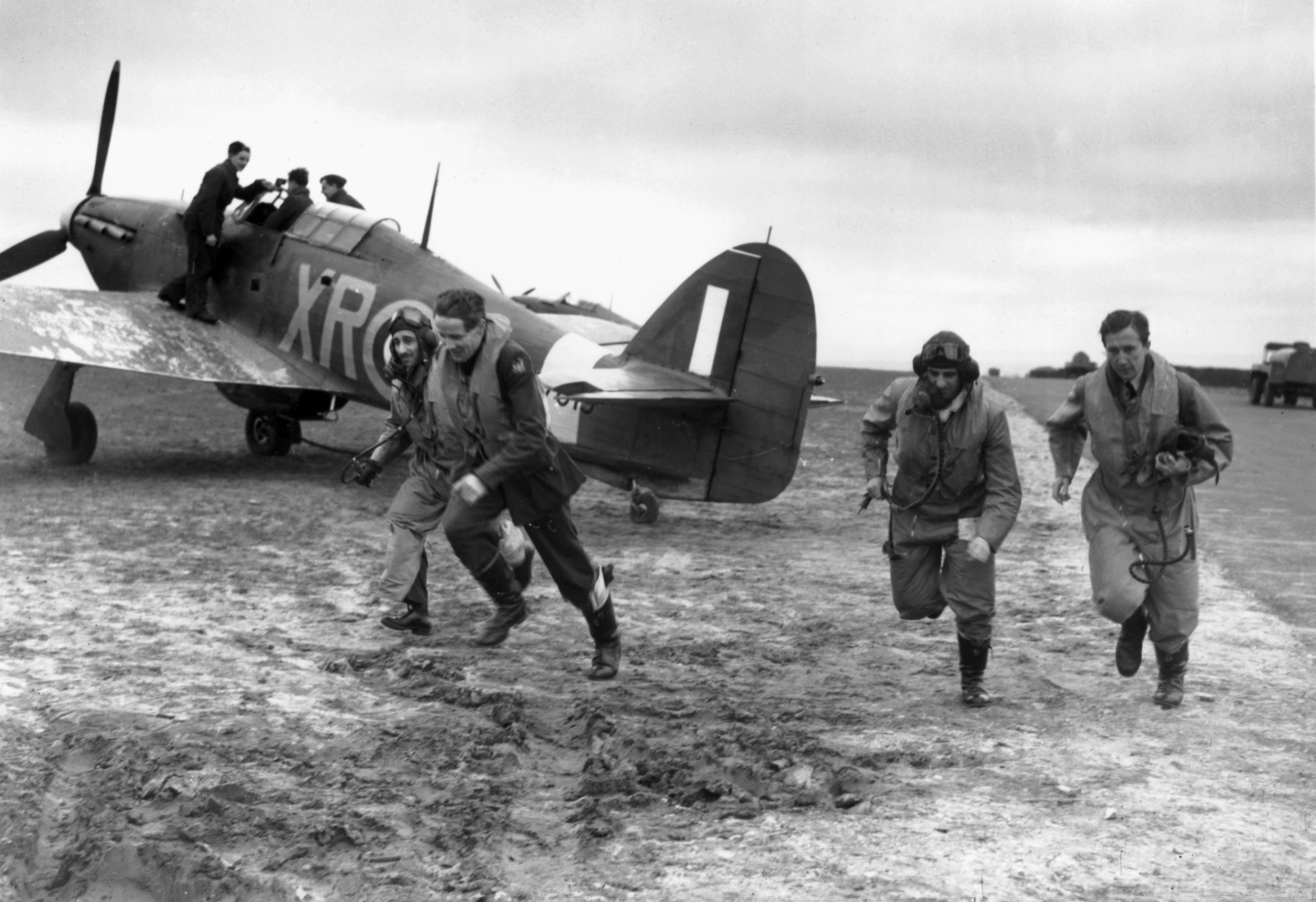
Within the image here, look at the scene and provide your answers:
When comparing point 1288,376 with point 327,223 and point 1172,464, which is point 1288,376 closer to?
point 327,223

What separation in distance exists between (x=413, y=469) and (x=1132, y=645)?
394 cm

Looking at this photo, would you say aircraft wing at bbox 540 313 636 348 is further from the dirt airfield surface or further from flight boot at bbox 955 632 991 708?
flight boot at bbox 955 632 991 708

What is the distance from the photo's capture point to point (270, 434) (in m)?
16.3

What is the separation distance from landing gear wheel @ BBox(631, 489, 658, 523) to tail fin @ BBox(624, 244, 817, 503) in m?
0.81

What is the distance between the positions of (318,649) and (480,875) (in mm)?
3146

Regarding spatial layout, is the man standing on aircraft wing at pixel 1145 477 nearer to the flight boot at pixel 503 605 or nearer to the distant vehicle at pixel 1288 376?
the flight boot at pixel 503 605

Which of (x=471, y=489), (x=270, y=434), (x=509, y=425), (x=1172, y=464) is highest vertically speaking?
(x=1172, y=464)

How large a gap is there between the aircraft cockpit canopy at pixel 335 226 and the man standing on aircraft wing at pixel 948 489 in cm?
911

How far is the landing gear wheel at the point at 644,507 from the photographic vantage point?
1182 centimetres

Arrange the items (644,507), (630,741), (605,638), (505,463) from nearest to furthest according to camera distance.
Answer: (630,741), (505,463), (605,638), (644,507)

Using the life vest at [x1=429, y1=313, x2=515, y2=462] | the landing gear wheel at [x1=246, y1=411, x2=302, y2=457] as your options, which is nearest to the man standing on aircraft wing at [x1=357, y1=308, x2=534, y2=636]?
the life vest at [x1=429, y1=313, x2=515, y2=462]

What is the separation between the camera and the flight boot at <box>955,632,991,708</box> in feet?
20.9

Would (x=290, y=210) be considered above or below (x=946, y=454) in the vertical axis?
above

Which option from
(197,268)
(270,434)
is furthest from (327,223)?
Result: (270,434)
